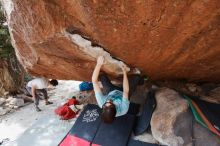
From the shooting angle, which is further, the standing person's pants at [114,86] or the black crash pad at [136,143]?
the standing person's pants at [114,86]

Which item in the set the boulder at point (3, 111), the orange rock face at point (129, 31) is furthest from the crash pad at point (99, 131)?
the boulder at point (3, 111)

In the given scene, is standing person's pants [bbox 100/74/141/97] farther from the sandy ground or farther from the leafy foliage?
the leafy foliage

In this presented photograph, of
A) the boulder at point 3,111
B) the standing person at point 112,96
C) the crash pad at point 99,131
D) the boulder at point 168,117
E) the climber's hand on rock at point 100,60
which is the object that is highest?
the climber's hand on rock at point 100,60

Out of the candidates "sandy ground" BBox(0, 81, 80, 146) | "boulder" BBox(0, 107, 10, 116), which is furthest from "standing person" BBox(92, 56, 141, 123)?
"boulder" BBox(0, 107, 10, 116)

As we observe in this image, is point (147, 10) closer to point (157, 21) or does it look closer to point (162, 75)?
point (157, 21)

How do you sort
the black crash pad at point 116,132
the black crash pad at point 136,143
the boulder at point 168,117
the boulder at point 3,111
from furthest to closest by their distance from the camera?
the boulder at point 3,111 < the black crash pad at point 116,132 < the black crash pad at point 136,143 < the boulder at point 168,117

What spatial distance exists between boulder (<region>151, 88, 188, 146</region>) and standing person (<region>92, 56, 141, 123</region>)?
1.60 ft

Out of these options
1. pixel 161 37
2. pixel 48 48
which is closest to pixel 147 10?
pixel 161 37

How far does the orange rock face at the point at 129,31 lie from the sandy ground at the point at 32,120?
73.5 inches

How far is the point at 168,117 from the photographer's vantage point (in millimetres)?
3717

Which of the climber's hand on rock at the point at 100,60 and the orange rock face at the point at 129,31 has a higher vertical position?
the orange rock face at the point at 129,31

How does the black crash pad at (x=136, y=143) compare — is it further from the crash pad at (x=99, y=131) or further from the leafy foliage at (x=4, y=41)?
the leafy foliage at (x=4, y=41)

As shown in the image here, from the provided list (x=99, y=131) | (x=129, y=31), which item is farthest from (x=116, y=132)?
(x=129, y=31)

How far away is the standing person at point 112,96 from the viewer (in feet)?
11.2
